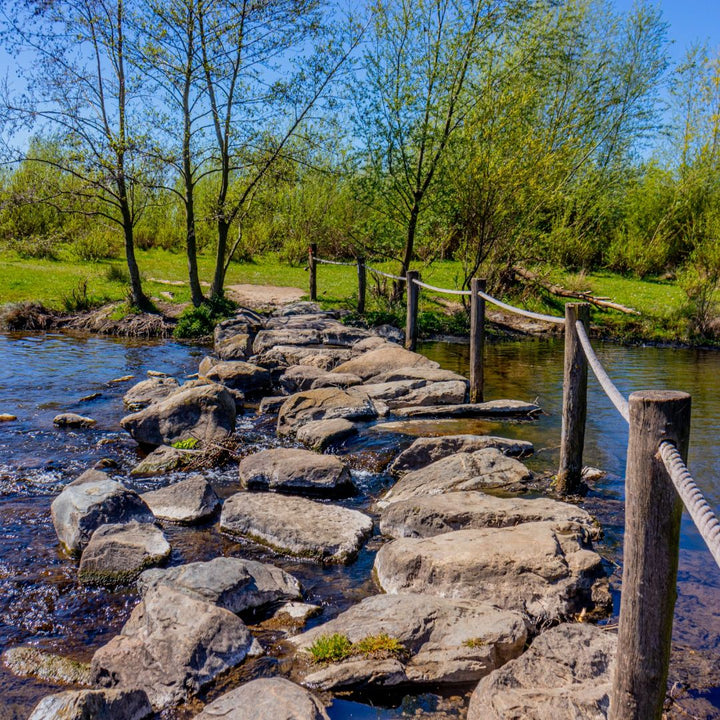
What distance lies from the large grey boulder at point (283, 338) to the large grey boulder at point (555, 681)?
9912 mm

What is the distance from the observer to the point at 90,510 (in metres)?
5.13

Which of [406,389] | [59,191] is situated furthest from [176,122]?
[406,389]

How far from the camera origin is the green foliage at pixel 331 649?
359 centimetres

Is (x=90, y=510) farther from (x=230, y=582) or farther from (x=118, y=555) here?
(x=230, y=582)

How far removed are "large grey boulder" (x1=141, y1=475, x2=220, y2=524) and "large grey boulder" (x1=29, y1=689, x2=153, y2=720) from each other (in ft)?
7.98

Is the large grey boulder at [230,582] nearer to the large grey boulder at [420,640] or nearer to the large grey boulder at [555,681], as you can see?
the large grey boulder at [420,640]

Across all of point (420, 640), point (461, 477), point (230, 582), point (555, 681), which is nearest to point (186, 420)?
point (461, 477)

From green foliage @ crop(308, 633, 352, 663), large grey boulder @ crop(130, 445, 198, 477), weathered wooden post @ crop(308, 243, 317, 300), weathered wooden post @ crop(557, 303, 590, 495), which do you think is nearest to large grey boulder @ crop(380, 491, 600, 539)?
weathered wooden post @ crop(557, 303, 590, 495)

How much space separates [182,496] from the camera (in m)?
5.78

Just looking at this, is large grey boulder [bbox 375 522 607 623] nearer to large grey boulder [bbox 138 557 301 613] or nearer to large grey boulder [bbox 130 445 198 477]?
large grey boulder [bbox 138 557 301 613]

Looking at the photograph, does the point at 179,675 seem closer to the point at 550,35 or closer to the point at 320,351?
the point at 320,351

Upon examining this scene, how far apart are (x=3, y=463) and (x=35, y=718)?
15.3ft

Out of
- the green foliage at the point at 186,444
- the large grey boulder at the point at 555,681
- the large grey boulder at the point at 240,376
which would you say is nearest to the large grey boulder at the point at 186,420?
the green foliage at the point at 186,444

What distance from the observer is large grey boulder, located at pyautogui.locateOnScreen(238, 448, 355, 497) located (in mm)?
6277
